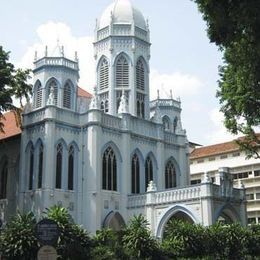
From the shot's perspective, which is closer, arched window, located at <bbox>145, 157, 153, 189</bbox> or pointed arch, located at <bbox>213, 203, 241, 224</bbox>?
pointed arch, located at <bbox>213, 203, 241, 224</bbox>

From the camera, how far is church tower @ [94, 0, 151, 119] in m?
44.0

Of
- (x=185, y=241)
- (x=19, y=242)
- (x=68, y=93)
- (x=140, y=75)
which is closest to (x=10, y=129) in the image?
(x=68, y=93)

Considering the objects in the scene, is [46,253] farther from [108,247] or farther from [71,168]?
[71,168]

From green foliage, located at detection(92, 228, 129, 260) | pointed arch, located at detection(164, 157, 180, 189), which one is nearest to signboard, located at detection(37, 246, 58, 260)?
green foliage, located at detection(92, 228, 129, 260)

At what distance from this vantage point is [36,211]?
120 feet

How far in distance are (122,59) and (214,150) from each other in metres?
21.6

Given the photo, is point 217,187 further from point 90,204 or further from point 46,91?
point 46,91

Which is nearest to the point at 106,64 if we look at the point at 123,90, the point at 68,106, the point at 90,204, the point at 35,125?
the point at 123,90

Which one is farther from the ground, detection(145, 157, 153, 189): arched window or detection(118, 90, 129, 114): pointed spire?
detection(118, 90, 129, 114): pointed spire

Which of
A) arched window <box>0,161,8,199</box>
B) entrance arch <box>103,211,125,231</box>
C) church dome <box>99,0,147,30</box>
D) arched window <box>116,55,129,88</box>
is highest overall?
church dome <box>99,0,147,30</box>

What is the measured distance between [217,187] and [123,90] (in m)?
12.7

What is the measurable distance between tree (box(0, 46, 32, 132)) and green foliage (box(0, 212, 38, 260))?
35.8ft

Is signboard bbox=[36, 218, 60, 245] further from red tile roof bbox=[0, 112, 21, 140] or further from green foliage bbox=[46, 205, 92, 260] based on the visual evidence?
red tile roof bbox=[0, 112, 21, 140]

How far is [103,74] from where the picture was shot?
147 ft
